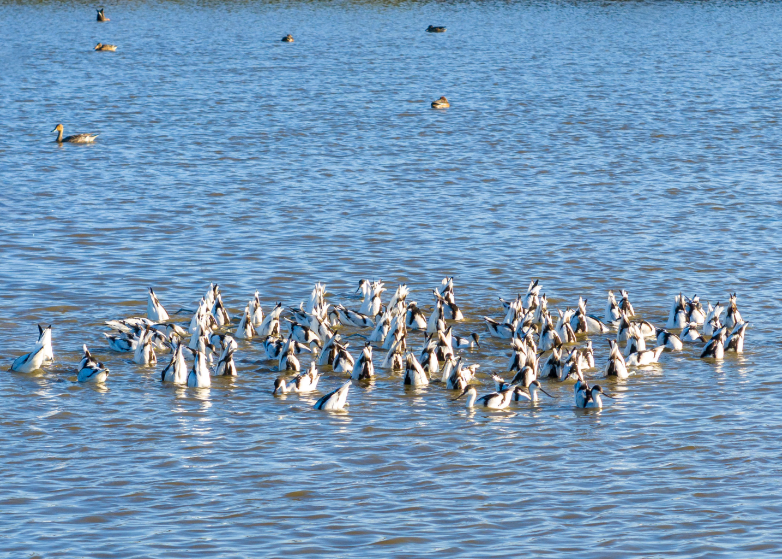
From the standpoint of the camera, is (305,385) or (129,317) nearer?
(305,385)

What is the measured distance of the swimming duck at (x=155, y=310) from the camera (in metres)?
20.0

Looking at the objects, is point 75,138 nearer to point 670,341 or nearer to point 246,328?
point 246,328

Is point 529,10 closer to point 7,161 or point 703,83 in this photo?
point 703,83

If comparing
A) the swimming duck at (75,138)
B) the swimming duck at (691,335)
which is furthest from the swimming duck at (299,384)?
the swimming duck at (75,138)

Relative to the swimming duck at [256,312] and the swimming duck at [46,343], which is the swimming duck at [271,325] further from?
the swimming duck at [46,343]

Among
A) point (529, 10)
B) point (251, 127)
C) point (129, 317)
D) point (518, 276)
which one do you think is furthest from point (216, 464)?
point (529, 10)

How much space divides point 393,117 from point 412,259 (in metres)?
19.7

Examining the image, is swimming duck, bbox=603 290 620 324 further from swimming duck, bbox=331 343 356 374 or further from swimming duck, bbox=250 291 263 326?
swimming duck, bbox=250 291 263 326

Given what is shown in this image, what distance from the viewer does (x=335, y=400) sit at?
639 inches

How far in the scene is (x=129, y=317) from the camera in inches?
816

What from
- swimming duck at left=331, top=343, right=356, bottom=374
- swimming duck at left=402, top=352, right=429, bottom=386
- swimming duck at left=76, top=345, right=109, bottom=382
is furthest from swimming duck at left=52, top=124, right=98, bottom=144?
swimming duck at left=402, top=352, right=429, bottom=386

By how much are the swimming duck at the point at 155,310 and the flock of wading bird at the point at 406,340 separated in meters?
0.02

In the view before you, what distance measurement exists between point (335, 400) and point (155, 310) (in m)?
5.17

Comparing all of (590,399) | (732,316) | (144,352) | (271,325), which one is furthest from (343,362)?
(732,316)
